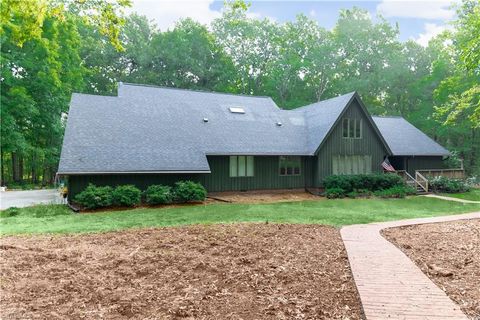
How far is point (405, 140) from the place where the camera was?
1030 inches

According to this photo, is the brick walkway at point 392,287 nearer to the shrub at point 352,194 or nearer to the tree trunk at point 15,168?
the shrub at point 352,194

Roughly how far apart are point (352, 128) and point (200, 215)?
14.1m

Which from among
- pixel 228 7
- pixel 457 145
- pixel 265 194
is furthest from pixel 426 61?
pixel 228 7

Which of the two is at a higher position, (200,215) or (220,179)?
(220,179)

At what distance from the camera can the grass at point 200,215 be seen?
1050cm

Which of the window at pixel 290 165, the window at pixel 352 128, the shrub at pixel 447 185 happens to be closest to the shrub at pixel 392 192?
the shrub at pixel 447 185

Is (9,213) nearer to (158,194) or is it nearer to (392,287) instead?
(158,194)

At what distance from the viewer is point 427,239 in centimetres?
855

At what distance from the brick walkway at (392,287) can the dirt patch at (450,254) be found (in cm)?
23

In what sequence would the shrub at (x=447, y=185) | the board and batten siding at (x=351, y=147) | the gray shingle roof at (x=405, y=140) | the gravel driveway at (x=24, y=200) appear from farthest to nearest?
the gray shingle roof at (x=405, y=140), the shrub at (x=447, y=185), the board and batten siding at (x=351, y=147), the gravel driveway at (x=24, y=200)

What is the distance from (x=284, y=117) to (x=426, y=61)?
26195mm

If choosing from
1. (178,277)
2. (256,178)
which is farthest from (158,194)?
(178,277)

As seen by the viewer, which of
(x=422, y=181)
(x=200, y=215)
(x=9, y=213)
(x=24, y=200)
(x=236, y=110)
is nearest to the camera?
(x=200, y=215)

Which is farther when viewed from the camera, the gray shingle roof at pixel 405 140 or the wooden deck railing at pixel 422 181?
the gray shingle roof at pixel 405 140
